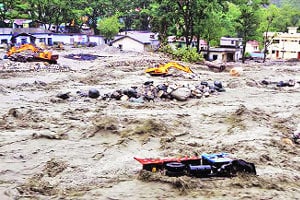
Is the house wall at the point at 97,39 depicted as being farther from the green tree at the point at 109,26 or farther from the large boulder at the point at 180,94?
the large boulder at the point at 180,94

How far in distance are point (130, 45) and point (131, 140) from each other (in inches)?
1567

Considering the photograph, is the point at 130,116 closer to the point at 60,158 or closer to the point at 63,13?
the point at 60,158

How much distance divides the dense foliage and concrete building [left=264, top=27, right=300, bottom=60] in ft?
18.9

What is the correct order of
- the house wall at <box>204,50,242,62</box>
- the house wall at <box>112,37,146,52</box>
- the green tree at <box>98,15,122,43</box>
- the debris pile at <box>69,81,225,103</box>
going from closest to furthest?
the debris pile at <box>69,81,225,103</box>
the house wall at <box>204,50,242,62</box>
the house wall at <box>112,37,146,52</box>
the green tree at <box>98,15,122,43</box>

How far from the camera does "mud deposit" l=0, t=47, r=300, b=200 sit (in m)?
9.10

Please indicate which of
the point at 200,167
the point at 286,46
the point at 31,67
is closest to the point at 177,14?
the point at 31,67

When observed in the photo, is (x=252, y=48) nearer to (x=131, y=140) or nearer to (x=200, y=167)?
(x=131, y=140)

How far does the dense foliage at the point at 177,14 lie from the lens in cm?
4088

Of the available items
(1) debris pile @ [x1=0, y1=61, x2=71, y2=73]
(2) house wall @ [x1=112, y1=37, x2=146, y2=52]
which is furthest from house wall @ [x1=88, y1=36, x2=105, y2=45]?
(1) debris pile @ [x1=0, y1=61, x2=71, y2=73]

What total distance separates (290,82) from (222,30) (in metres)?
17.6

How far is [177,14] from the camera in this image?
1642 inches

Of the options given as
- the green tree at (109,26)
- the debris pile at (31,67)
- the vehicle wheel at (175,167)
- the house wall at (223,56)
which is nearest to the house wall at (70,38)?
the green tree at (109,26)

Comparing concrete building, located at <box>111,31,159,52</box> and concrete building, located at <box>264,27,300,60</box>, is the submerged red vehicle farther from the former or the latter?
concrete building, located at <box>264,27,300,60</box>

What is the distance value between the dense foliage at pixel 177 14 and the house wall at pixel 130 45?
9.67 ft
